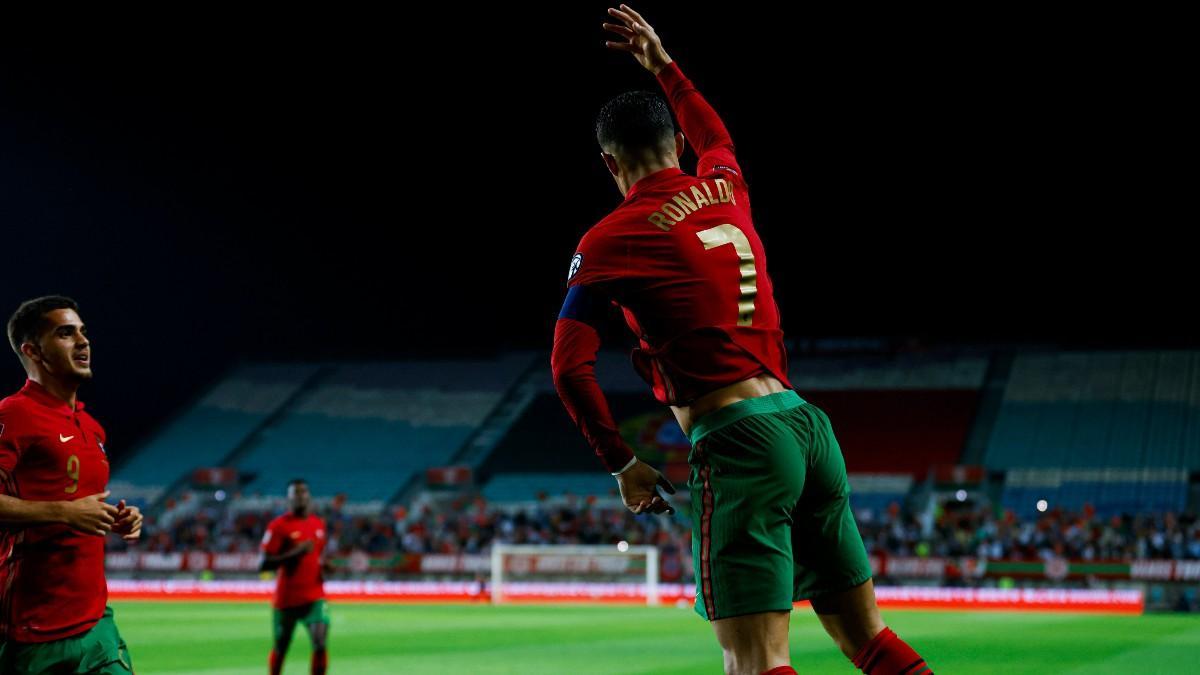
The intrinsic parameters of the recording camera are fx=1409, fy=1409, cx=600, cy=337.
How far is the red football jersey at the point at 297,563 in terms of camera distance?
1332 cm

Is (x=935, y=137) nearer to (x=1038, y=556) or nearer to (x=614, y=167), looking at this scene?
(x=1038, y=556)

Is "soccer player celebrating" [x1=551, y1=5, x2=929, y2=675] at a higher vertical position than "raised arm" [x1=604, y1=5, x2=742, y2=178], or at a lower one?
lower

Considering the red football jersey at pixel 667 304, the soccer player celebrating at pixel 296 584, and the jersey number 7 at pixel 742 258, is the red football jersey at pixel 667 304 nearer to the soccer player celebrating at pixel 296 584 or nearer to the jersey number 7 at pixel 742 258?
the jersey number 7 at pixel 742 258

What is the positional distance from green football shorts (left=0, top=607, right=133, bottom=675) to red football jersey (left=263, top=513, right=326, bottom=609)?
23.8ft

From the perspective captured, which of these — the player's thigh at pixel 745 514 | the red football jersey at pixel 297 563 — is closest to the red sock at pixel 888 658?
the player's thigh at pixel 745 514

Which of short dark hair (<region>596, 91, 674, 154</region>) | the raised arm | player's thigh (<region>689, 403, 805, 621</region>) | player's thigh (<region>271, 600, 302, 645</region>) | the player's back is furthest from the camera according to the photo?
Answer: player's thigh (<region>271, 600, 302, 645</region>)

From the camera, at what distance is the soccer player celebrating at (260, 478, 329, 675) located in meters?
13.0

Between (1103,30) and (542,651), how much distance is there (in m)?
25.3

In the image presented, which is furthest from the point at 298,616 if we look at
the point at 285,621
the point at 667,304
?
the point at 667,304

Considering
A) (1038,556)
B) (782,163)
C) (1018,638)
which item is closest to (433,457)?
(782,163)

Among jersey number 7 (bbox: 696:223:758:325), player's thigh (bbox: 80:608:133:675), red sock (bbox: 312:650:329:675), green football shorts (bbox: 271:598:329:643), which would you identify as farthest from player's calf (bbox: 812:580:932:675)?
green football shorts (bbox: 271:598:329:643)

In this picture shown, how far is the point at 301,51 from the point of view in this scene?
3700 cm

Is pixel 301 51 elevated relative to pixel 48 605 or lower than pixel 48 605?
lower

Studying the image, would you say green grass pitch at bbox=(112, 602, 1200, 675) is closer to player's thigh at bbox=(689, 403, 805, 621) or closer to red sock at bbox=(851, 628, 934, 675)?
red sock at bbox=(851, 628, 934, 675)
